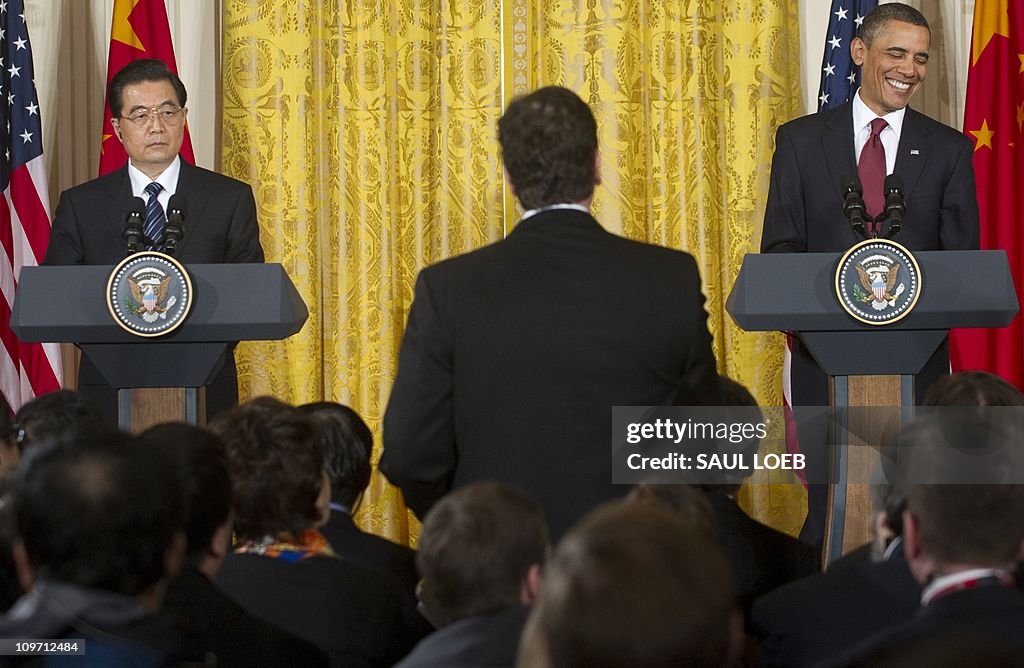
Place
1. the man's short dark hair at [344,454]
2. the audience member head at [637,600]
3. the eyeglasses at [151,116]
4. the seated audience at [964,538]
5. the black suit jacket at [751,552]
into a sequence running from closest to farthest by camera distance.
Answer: the audience member head at [637,600] < the seated audience at [964,538] < the black suit jacket at [751,552] < the man's short dark hair at [344,454] < the eyeglasses at [151,116]

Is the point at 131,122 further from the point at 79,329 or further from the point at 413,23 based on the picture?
the point at 413,23

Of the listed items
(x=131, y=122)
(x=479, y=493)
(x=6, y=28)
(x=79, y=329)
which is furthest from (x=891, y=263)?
(x=6, y=28)

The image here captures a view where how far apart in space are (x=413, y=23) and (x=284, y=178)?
3.16 feet

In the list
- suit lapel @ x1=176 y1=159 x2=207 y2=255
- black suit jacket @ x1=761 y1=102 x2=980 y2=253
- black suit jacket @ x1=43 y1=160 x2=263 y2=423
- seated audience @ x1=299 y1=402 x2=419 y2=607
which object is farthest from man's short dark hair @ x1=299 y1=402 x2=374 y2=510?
black suit jacket @ x1=761 y1=102 x2=980 y2=253

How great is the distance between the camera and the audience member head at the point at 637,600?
1.23 metres

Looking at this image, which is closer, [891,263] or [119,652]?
[119,652]

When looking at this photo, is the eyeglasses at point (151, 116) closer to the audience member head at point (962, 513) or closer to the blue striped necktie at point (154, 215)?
the blue striped necktie at point (154, 215)

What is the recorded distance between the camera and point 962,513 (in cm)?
178

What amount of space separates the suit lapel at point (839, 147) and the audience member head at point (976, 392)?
186 cm

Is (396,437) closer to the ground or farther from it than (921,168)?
closer to the ground

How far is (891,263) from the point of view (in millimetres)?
3506

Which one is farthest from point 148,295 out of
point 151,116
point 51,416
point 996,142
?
point 996,142

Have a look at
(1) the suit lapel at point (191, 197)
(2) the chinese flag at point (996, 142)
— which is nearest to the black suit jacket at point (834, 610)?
(1) the suit lapel at point (191, 197)

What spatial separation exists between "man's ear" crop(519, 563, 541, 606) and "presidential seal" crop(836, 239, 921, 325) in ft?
6.01
